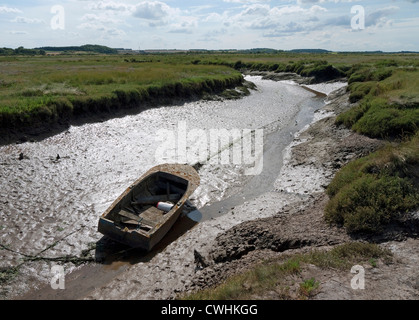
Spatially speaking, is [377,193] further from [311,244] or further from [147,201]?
[147,201]

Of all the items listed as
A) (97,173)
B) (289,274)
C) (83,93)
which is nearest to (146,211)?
(97,173)

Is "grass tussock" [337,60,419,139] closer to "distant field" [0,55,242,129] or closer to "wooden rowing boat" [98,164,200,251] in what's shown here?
"wooden rowing boat" [98,164,200,251]

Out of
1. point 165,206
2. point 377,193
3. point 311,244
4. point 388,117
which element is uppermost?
point 388,117

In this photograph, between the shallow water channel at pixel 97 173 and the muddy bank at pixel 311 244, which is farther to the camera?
the shallow water channel at pixel 97 173

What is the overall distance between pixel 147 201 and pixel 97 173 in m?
4.68

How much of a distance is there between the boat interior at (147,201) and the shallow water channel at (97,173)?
90cm

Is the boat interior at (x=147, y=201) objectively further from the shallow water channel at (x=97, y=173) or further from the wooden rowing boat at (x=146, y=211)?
the shallow water channel at (x=97, y=173)

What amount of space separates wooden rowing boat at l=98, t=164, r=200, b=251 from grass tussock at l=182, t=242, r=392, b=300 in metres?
3.46

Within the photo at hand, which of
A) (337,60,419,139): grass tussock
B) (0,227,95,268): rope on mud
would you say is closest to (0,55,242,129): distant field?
(0,227,95,268): rope on mud

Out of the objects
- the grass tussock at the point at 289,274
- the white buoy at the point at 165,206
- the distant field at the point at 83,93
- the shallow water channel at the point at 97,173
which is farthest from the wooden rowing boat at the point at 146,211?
the distant field at the point at 83,93

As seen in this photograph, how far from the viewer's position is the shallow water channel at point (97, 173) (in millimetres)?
10797

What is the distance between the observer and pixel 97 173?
53.4 ft

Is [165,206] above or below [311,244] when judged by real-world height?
above

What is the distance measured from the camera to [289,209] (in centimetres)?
1271
